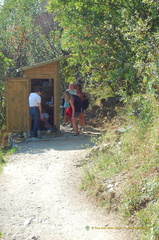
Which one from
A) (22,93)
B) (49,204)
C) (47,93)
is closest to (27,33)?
(47,93)

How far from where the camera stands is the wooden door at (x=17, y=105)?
13.9m

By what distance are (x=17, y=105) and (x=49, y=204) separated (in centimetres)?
794

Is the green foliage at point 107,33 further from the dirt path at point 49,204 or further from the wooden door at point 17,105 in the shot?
the dirt path at point 49,204

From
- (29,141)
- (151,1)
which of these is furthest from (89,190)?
(29,141)

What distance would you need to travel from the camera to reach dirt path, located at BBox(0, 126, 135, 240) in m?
5.34

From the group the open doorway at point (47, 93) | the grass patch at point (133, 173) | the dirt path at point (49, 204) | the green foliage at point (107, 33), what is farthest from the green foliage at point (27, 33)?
the grass patch at point (133, 173)

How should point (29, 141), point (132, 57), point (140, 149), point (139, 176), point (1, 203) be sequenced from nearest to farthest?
point (139, 176) → point (1, 203) → point (140, 149) → point (132, 57) → point (29, 141)

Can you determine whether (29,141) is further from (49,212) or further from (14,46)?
(14,46)

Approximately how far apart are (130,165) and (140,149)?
18.3 inches

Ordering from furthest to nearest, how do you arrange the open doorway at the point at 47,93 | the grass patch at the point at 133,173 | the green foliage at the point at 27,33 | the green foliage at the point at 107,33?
the green foliage at the point at 27,33 < the open doorway at the point at 47,93 < the green foliage at the point at 107,33 < the grass patch at the point at 133,173

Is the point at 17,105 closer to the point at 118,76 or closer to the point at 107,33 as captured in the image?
the point at 107,33

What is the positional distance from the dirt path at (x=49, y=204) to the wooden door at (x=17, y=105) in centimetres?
367

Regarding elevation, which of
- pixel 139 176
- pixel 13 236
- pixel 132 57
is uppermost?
pixel 132 57

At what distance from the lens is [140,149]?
7.13 metres
